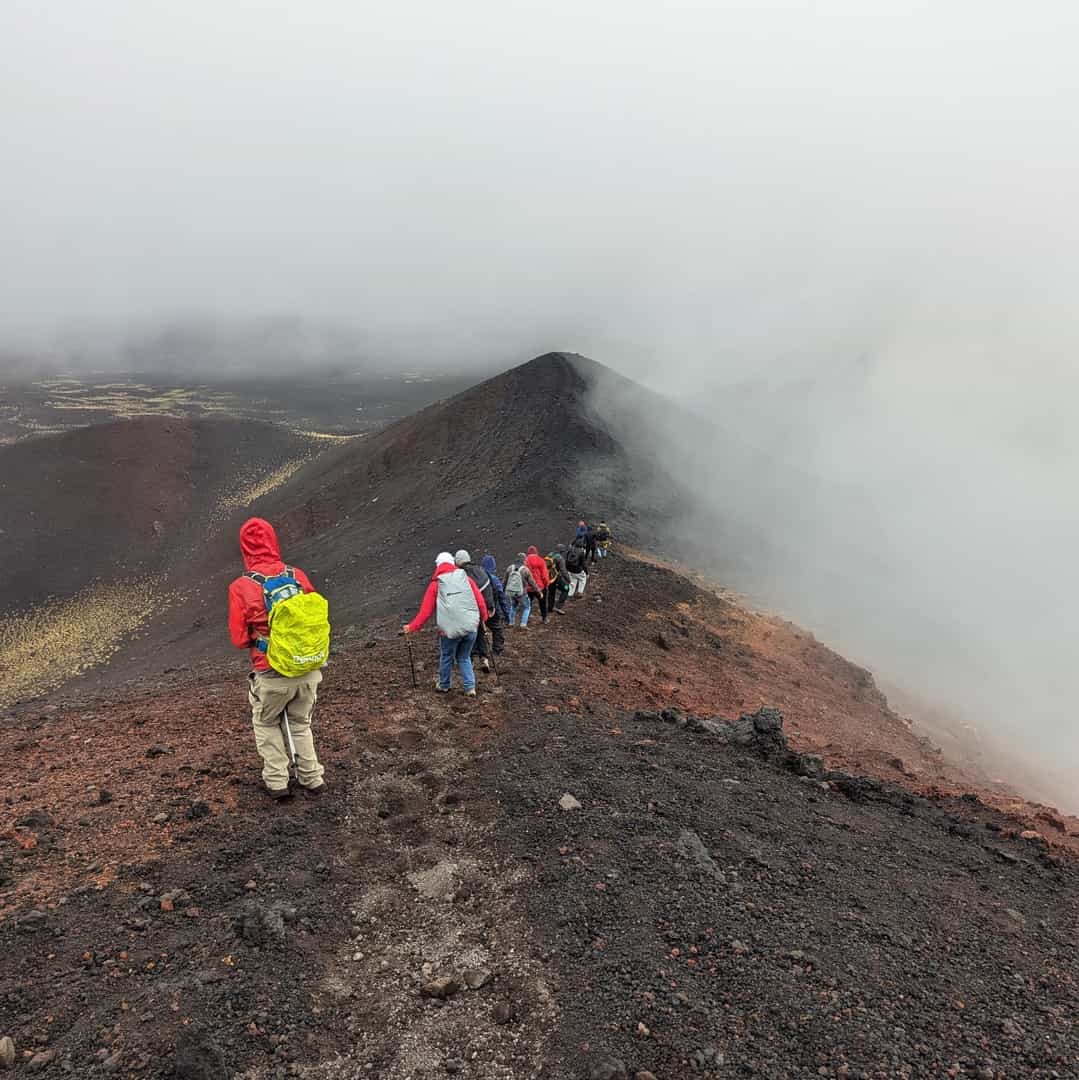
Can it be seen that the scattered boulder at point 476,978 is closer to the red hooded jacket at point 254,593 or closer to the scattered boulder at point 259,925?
the scattered boulder at point 259,925

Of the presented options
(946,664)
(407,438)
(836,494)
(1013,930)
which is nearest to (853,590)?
(946,664)

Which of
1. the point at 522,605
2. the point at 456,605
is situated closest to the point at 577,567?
the point at 522,605

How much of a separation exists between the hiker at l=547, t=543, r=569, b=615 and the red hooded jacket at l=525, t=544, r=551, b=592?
15.4 inches

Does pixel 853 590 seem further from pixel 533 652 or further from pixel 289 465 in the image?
pixel 289 465

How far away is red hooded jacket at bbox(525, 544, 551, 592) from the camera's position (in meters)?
12.1

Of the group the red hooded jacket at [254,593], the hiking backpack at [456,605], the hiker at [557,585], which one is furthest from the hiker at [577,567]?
the red hooded jacket at [254,593]

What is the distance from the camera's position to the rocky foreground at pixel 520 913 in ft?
12.2

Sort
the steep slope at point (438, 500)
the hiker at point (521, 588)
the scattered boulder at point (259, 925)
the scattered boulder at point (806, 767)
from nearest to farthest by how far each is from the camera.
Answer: the scattered boulder at point (259, 925) < the scattered boulder at point (806, 767) < the hiker at point (521, 588) < the steep slope at point (438, 500)

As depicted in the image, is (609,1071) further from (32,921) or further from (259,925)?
(32,921)

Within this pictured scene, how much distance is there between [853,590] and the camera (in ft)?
86.0

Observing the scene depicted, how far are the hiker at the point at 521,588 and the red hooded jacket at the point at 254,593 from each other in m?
6.47

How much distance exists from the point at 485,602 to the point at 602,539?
304 inches

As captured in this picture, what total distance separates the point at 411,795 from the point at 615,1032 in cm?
292

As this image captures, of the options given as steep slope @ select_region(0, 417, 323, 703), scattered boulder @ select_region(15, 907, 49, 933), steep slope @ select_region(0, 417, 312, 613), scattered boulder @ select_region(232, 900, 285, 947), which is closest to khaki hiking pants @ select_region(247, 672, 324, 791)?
scattered boulder @ select_region(232, 900, 285, 947)
